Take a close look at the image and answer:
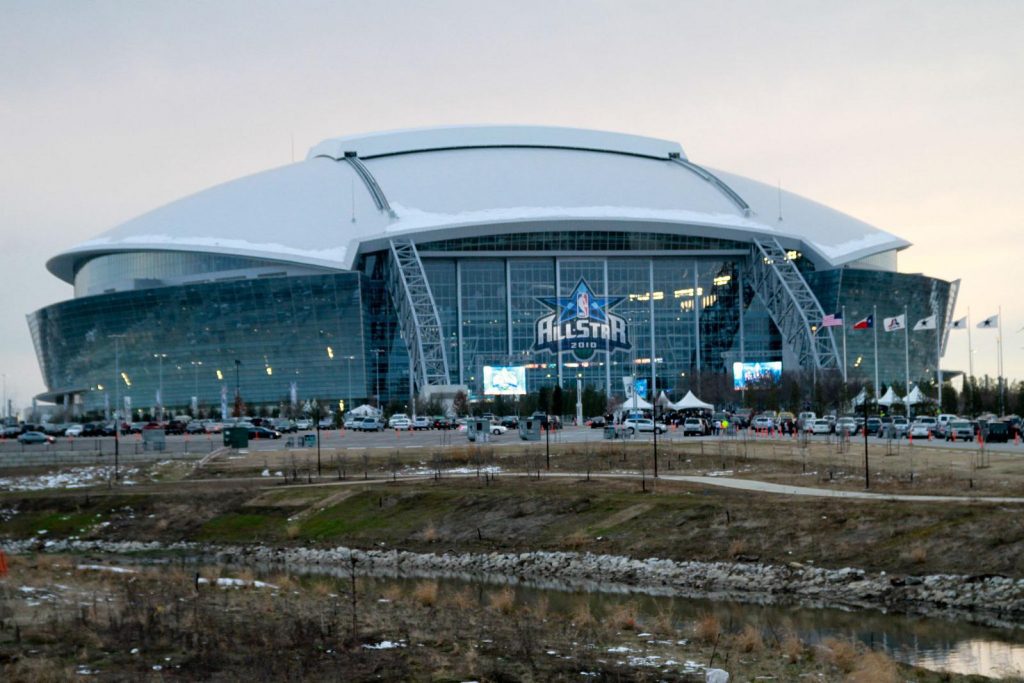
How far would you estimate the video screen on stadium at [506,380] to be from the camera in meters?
148

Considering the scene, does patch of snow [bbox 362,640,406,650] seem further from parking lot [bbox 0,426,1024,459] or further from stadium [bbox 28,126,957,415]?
stadium [bbox 28,126,957,415]

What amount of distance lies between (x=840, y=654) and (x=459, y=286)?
141 m

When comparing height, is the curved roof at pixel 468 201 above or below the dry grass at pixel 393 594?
above

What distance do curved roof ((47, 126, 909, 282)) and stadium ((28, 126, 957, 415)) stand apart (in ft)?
1.37

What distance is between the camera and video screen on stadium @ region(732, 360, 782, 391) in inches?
5740

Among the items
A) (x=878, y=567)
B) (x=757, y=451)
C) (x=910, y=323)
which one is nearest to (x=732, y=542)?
(x=878, y=567)

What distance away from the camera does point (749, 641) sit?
2464cm

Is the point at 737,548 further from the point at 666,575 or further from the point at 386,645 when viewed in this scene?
the point at 386,645

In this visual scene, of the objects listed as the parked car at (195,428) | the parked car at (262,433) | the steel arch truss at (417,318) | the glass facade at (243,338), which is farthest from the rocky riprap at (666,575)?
the glass facade at (243,338)

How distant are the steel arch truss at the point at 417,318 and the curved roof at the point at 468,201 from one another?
3230 mm

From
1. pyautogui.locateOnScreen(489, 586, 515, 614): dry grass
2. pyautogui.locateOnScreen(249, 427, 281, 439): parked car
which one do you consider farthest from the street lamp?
pyautogui.locateOnScreen(489, 586, 515, 614): dry grass

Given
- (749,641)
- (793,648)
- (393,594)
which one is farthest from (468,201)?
(793,648)

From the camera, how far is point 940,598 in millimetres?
Answer: 30703

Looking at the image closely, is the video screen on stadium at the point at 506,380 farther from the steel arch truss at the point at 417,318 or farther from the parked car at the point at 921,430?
the parked car at the point at 921,430
